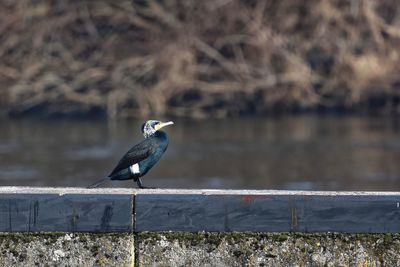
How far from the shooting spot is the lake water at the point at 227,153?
57.9ft

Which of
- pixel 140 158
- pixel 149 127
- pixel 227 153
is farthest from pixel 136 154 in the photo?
pixel 227 153

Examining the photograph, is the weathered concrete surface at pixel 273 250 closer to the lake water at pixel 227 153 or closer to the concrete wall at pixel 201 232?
the concrete wall at pixel 201 232

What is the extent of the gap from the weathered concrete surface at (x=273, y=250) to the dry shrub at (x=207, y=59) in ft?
75.7

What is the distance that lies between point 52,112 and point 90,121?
1.49 m

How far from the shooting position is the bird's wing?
289 inches

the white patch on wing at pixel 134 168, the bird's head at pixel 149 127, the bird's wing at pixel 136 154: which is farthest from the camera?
the bird's head at pixel 149 127

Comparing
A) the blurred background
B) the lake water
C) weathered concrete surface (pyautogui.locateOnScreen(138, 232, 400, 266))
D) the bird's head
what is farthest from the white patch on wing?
the blurred background

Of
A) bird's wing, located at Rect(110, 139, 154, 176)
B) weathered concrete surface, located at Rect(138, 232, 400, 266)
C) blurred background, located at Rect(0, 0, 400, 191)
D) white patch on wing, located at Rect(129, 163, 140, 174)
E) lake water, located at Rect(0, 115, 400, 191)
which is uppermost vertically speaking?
blurred background, located at Rect(0, 0, 400, 191)

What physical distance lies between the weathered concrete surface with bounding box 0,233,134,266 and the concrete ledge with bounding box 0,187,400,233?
0.14 ft

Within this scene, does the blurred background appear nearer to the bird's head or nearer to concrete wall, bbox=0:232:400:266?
the bird's head

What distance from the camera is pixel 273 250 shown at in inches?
239

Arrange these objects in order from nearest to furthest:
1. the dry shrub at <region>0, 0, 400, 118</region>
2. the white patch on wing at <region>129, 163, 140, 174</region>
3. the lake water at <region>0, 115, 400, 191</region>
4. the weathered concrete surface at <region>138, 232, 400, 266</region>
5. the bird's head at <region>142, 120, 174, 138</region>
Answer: the weathered concrete surface at <region>138, 232, 400, 266</region>, the white patch on wing at <region>129, 163, 140, 174</region>, the bird's head at <region>142, 120, 174, 138</region>, the lake water at <region>0, 115, 400, 191</region>, the dry shrub at <region>0, 0, 400, 118</region>

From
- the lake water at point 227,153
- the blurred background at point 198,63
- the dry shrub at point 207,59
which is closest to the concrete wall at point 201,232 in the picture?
the lake water at point 227,153

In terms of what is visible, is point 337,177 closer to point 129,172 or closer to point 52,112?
point 129,172
